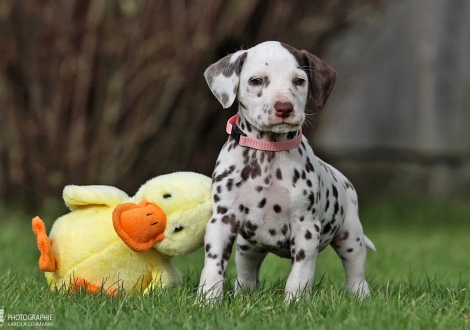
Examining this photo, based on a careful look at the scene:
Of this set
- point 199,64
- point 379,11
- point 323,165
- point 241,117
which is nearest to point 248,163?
point 241,117

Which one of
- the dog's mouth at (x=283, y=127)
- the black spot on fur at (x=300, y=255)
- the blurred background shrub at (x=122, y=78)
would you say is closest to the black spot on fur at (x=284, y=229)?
the black spot on fur at (x=300, y=255)

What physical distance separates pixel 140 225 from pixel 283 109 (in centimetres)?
96

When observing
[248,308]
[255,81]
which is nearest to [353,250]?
[248,308]

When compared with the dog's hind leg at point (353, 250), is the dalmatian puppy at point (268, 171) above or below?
above

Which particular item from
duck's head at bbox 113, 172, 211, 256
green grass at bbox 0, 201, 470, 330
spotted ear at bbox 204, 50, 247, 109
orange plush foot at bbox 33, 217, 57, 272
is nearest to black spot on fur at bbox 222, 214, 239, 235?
duck's head at bbox 113, 172, 211, 256

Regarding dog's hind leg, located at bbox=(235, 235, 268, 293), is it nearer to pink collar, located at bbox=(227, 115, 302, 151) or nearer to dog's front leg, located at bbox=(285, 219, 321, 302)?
dog's front leg, located at bbox=(285, 219, 321, 302)

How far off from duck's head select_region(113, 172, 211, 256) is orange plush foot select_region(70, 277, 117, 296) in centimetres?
27

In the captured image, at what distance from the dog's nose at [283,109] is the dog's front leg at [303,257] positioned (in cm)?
59

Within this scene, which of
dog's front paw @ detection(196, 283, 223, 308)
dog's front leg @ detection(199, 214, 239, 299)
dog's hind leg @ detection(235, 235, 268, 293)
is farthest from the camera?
dog's hind leg @ detection(235, 235, 268, 293)

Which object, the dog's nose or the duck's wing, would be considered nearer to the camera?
the dog's nose

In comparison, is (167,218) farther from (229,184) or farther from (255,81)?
(255,81)

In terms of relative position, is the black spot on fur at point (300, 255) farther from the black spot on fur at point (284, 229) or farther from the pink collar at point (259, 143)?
the pink collar at point (259, 143)

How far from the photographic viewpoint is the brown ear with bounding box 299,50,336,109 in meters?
3.86

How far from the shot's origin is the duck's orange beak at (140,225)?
12.3 ft
